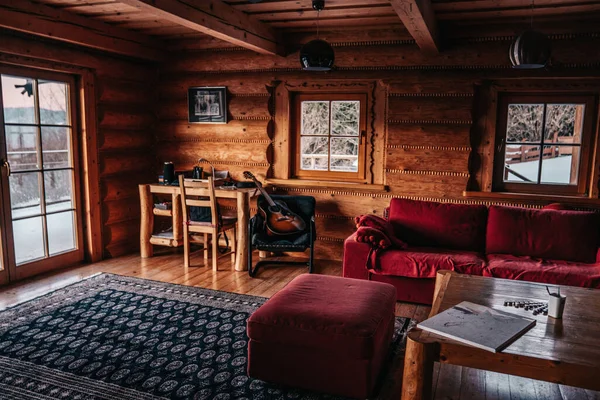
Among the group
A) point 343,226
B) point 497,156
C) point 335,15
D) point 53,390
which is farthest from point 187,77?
point 53,390

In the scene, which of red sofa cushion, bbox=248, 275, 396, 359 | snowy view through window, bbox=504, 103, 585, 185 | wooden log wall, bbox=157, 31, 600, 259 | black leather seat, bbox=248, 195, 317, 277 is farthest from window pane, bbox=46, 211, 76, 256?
snowy view through window, bbox=504, 103, 585, 185

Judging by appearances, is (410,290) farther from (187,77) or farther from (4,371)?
(187,77)

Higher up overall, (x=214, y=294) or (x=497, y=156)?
(x=497, y=156)

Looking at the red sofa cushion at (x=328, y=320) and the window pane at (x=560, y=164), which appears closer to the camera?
the red sofa cushion at (x=328, y=320)

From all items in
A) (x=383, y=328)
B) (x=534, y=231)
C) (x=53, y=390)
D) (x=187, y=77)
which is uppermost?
(x=187, y=77)

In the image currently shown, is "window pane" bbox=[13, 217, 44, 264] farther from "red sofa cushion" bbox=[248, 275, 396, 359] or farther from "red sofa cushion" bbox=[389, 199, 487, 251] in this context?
"red sofa cushion" bbox=[389, 199, 487, 251]

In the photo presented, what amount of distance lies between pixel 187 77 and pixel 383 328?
4.12 meters

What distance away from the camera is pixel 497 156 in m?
4.68

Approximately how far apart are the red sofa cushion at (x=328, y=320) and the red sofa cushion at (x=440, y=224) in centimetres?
155

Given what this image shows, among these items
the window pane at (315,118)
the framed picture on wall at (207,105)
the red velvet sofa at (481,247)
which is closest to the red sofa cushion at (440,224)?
the red velvet sofa at (481,247)

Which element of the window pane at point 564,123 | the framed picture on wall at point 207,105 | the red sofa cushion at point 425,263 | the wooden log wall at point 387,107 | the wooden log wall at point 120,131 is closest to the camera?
the red sofa cushion at point 425,263

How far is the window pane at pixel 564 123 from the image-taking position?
4.43 metres

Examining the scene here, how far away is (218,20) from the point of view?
3.89 metres

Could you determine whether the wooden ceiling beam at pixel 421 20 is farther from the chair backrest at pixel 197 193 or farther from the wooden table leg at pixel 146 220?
the wooden table leg at pixel 146 220
